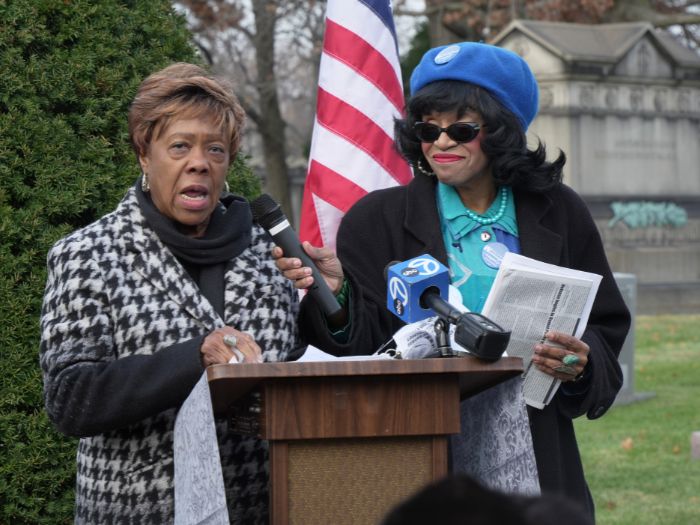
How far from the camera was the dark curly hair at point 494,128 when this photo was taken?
12.4 ft

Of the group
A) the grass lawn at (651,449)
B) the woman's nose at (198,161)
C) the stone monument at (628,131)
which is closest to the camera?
the woman's nose at (198,161)

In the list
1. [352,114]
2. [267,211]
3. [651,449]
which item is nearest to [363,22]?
[352,114]

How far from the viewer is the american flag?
17.6ft

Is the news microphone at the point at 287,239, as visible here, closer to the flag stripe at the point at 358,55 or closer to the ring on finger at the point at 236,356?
the ring on finger at the point at 236,356

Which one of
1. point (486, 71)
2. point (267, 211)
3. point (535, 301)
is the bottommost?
point (535, 301)

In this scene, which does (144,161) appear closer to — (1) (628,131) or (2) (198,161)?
(2) (198,161)

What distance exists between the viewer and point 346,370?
2.65 m

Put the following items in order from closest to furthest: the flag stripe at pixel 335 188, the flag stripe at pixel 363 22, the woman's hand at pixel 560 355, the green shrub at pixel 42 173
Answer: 1. the woman's hand at pixel 560 355
2. the green shrub at pixel 42 173
3. the flag stripe at pixel 335 188
4. the flag stripe at pixel 363 22

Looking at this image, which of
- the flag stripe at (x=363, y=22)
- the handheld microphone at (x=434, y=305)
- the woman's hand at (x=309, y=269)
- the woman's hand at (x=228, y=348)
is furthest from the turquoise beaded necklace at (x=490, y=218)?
the flag stripe at (x=363, y=22)

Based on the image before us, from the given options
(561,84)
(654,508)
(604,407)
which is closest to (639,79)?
(561,84)

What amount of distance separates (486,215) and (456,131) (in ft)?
0.91

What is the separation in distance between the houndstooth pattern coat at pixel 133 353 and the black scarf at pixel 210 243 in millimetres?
25

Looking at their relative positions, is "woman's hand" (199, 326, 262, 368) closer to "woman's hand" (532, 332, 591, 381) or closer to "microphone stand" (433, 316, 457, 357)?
"microphone stand" (433, 316, 457, 357)

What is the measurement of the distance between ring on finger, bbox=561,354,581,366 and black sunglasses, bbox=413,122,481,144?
0.70 m
